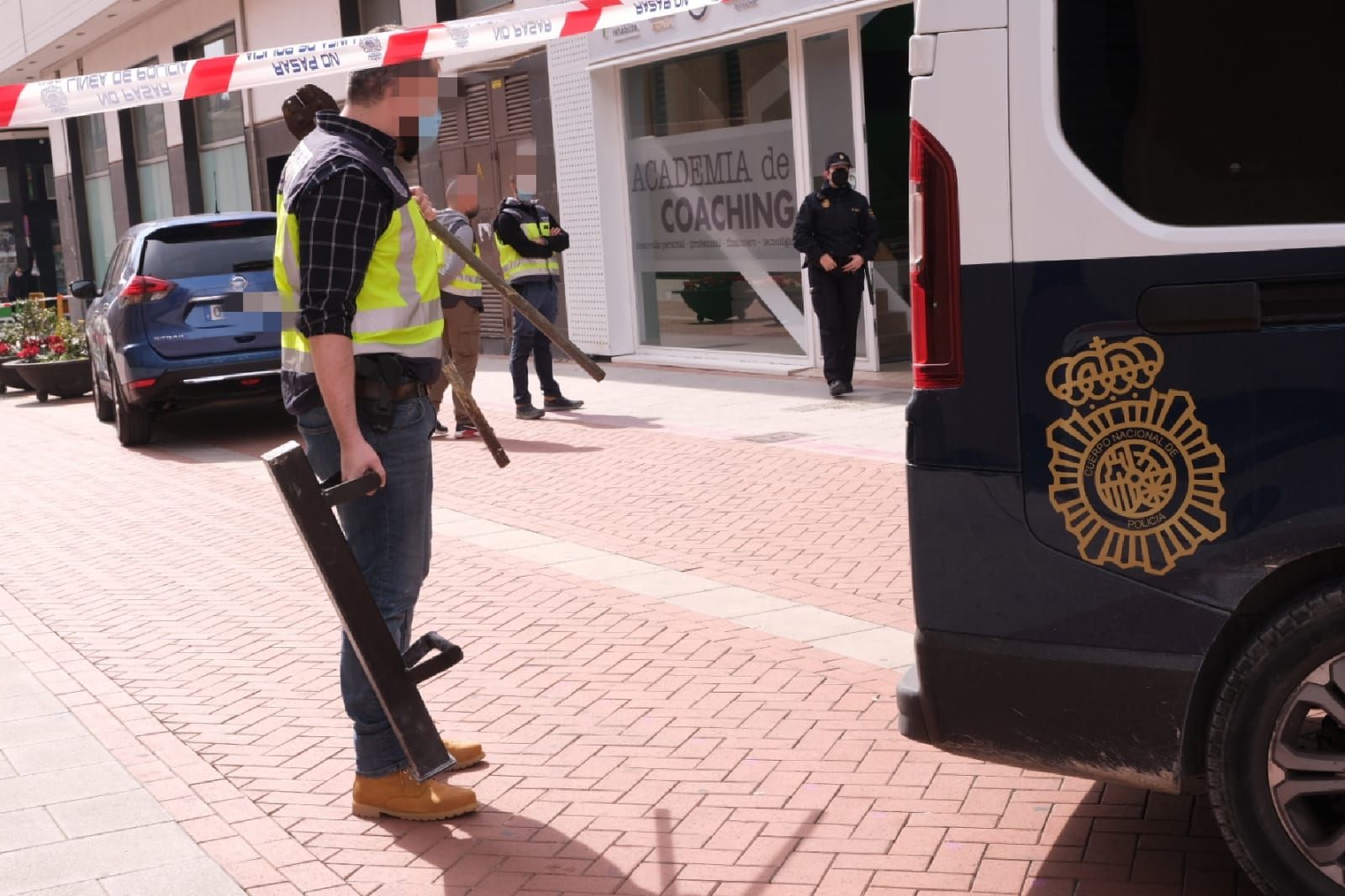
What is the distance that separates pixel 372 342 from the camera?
4152mm

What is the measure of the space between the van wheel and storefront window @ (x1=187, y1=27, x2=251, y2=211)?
2529cm

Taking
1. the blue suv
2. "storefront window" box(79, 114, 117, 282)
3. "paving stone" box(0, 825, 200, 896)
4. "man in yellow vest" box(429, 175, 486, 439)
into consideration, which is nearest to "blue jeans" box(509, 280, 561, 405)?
"man in yellow vest" box(429, 175, 486, 439)

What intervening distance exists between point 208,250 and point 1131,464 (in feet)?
34.7

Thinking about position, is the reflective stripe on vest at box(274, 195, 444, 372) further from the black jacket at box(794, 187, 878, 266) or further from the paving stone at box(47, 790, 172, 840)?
the black jacket at box(794, 187, 878, 266)

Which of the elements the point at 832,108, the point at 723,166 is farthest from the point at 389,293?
the point at 723,166

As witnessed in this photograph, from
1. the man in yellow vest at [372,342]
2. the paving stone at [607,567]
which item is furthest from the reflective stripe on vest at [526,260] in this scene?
the man in yellow vest at [372,342]

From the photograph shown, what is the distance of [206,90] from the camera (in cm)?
1105

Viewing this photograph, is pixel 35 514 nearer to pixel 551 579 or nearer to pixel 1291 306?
pixel 551 579

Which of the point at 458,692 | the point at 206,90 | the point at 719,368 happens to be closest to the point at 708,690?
the point at 458,692

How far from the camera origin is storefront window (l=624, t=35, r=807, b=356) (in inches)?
577

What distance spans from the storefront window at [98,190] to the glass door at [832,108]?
970 inches

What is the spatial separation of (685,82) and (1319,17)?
13.0 meters

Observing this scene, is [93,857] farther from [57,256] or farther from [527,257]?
[57,256]

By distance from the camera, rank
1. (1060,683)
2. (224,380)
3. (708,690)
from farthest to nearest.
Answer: (224,380) → (708,690) → (1060,683)
